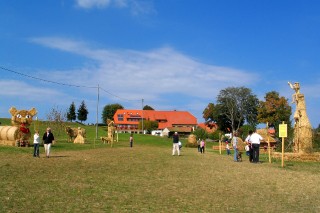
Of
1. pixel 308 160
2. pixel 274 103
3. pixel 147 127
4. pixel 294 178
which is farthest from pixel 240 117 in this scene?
pixel 294 178

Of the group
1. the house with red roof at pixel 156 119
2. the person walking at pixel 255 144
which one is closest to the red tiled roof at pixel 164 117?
the house with red roof at pixel 156 119

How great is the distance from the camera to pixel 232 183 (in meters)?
13.7

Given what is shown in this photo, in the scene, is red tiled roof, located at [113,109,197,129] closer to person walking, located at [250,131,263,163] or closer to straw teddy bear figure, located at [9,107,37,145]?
straw teddy bear figure, located at [9,107,37,145]

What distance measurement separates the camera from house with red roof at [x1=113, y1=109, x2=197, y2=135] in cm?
12488

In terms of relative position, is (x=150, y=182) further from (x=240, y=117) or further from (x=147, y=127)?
(x=147, y=127)

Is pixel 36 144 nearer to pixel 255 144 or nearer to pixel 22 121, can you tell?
pixel 22 121

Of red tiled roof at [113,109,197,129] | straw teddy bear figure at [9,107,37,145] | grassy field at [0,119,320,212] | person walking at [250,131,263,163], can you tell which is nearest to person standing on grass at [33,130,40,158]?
grassy field at [0,119,320,212]

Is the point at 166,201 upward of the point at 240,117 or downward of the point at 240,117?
downward

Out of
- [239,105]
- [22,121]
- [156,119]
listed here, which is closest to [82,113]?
[156,119]

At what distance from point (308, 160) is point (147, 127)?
295 feet

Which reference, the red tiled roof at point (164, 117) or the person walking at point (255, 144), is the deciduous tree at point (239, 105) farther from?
the person walking at point (255, 144)

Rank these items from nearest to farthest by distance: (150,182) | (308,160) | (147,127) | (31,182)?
(31,182), (150,182), (308,160), (147,127)

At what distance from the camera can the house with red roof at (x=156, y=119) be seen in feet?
Result: 410

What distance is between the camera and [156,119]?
127 m
